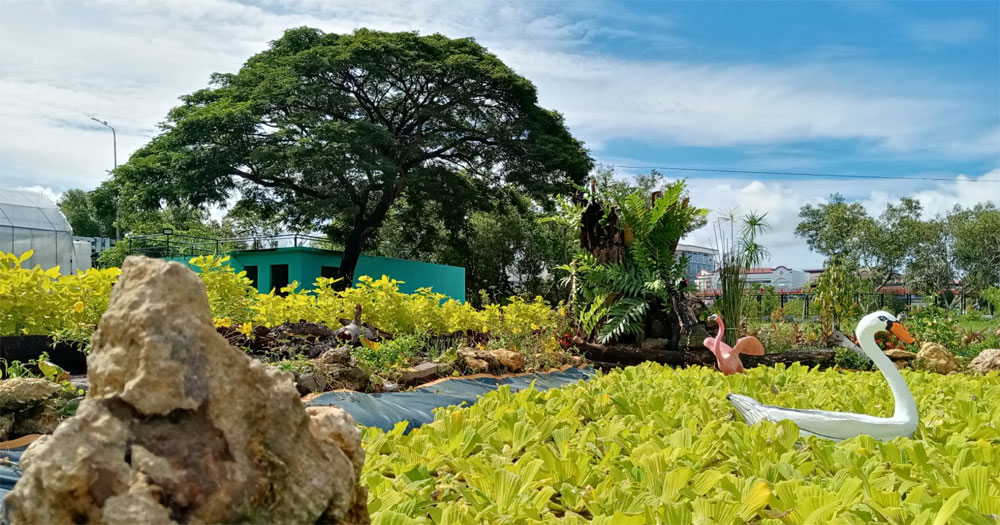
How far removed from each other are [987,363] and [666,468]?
681 cm

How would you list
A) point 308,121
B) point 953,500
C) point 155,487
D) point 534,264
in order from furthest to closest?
point 534,264 → point 308,121 → point 953,500 → point 155,487

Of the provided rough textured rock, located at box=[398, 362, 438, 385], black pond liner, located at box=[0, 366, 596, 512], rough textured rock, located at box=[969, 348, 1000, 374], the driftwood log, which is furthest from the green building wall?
rough textured rock, located at box=[969, 348, 1000, 374]

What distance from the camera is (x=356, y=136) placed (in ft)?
57.7

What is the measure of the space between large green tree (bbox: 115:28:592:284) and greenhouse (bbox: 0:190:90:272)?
3.33 meters

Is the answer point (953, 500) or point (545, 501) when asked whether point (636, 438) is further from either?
point (953, 500)

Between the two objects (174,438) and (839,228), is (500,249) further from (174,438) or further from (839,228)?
(174,438)

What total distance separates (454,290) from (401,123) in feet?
20.4

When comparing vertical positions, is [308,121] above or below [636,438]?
above

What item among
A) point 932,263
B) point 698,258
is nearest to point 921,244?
point 932,263

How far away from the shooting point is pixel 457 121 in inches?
772

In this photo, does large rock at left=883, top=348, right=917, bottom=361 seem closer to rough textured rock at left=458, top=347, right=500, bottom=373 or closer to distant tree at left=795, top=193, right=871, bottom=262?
rough textured rock at left=458, top=347, right=500, bottom=373

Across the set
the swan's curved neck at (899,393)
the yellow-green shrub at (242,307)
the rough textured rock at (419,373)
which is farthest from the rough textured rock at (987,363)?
the rough textured rock at (419,373)

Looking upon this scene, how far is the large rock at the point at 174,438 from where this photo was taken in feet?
2.95

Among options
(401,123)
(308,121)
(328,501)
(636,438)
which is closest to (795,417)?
(636,438)
